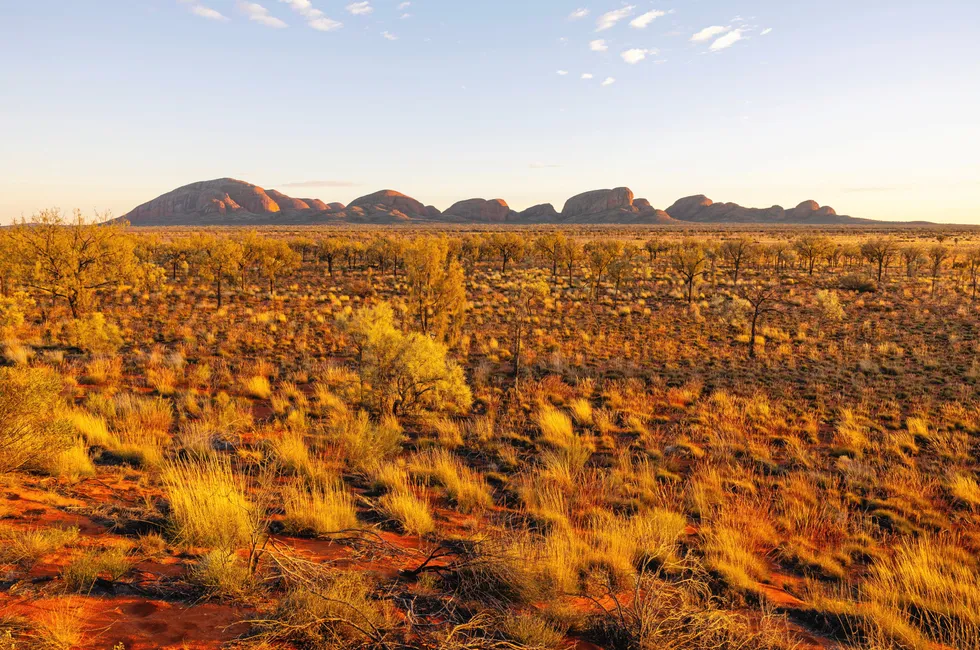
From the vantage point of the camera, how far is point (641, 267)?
140ft

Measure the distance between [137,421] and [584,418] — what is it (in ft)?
29.5

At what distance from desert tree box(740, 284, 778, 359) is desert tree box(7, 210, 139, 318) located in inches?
950

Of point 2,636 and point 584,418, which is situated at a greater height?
point 2,636

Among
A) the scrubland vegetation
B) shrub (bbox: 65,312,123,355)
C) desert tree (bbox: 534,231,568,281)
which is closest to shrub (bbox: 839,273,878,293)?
the scrubland vegetation

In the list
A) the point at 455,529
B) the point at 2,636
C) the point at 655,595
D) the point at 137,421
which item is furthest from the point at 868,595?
the point at 137,421

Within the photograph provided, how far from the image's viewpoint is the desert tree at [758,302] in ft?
62.2

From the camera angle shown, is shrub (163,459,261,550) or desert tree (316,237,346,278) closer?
shrub (163,459,261,550)

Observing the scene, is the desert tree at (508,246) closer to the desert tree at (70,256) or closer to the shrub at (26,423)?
the desert tree at (70,256)

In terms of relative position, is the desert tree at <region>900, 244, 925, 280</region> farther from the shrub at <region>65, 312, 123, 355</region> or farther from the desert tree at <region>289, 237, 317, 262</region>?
the desert tree at <region>289, 237, 317, 262</region>

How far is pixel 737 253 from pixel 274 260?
36.5 meters

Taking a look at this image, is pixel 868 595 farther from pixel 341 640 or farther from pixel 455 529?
pixel 341 640

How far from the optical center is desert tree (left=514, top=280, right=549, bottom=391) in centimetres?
1553

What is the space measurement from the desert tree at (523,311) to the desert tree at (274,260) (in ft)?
48.9

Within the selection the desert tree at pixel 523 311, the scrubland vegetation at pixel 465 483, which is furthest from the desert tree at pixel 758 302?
the desert tree at pixel 523 311
